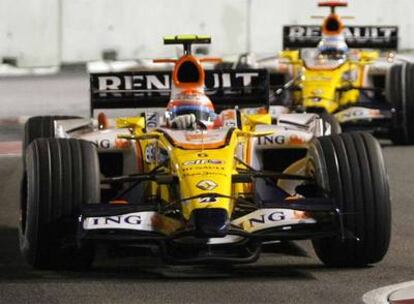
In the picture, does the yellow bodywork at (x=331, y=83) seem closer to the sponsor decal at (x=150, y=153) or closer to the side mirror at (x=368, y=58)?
the side mirror at (x=368, y=58)

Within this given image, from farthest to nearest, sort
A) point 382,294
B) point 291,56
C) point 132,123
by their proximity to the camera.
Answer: point 291,56, point 132,123, point 382,294

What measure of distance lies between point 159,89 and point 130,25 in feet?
45.8

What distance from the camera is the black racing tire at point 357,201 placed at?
389 inches

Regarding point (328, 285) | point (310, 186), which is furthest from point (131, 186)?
point (328, 285)

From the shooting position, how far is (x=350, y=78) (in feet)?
64.5

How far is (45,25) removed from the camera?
87.2ft

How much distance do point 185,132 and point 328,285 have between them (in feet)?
6.04

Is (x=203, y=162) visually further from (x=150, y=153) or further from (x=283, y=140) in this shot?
(x=283, y=140)

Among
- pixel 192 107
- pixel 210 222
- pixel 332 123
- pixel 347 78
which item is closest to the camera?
pixel 210 222

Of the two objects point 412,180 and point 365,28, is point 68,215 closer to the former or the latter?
point 412,180

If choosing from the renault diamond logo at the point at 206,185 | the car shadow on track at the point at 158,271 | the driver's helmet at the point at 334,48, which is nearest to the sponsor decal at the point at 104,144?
the car shadow on track at the point at 158,271

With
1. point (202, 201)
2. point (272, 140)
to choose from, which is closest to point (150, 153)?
point (272, 140)

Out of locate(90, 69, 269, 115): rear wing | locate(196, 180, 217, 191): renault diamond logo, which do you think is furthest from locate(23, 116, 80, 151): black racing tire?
locate(196, 180, 217, 191): renault diamond logo

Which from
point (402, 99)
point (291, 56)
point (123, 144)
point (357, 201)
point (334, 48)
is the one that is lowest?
point (402, 99)
